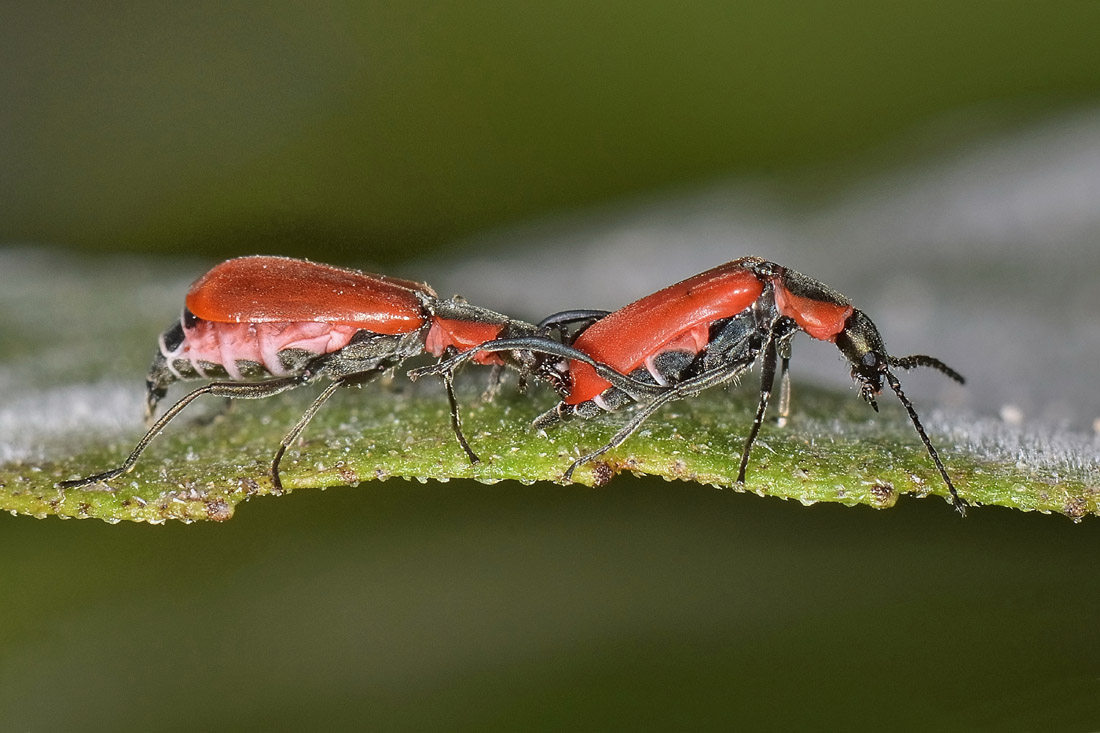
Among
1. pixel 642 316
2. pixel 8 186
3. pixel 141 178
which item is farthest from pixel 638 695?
pixel 8 186

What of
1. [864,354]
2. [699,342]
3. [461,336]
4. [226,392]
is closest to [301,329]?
[226,392]

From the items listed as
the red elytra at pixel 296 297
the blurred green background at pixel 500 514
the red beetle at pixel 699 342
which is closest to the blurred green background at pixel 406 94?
the blurred green background at pixel 500 514

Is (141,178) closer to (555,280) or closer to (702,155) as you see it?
(555,280)

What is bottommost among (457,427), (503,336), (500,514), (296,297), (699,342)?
(500,514)

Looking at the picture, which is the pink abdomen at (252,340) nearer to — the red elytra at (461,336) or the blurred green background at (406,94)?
the red elytra at (461,336)

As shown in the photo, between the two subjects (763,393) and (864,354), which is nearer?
(763,393)

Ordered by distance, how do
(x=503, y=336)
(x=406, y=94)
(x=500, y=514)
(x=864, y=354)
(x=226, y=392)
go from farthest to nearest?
(x=406, y=94), (x=503, y=336), (x=864, y=354), (x=226, y=392), (x=500, y=514)

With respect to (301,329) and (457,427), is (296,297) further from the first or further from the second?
(457,427)
